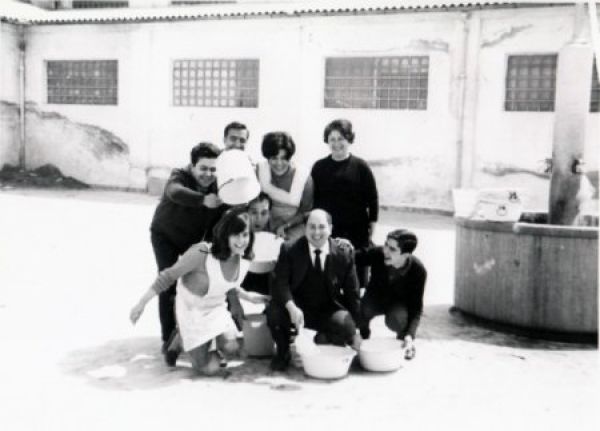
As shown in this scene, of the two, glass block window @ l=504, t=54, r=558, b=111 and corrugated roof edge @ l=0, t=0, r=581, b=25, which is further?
corrugated roof edge @ l=0, t=0, r=581, b=25

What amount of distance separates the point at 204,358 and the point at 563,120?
330 cm

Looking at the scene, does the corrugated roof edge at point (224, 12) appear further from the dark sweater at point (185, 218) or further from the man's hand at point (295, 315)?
the man's hand at point (295, 315)

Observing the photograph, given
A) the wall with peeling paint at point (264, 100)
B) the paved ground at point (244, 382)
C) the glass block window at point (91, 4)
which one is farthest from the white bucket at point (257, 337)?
the glass block window at point (91, 4)

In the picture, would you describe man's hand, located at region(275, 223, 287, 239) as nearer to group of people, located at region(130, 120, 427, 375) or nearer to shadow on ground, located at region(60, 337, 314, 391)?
group of people, located at region(130, 120, 427, 375)

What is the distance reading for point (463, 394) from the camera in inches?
154

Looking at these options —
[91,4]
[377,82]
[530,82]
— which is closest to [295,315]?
[530,82]

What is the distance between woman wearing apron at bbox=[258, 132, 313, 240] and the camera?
4590mm

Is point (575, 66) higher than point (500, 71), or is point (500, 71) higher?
A: point (500, 71)

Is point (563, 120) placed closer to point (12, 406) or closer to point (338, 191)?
point (338, 191)

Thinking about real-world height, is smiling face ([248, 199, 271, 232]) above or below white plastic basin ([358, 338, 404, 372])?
above

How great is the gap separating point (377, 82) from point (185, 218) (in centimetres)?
1015

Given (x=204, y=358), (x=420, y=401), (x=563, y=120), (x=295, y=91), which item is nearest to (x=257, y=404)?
(x=204, y=358)

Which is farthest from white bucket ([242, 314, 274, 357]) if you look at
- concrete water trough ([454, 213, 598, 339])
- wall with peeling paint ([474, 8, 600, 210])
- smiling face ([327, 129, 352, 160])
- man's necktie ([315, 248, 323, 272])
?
wall with peeling paint ([474, 8, 600, 210])

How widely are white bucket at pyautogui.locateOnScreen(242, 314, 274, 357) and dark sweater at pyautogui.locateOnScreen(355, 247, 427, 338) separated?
814mm
